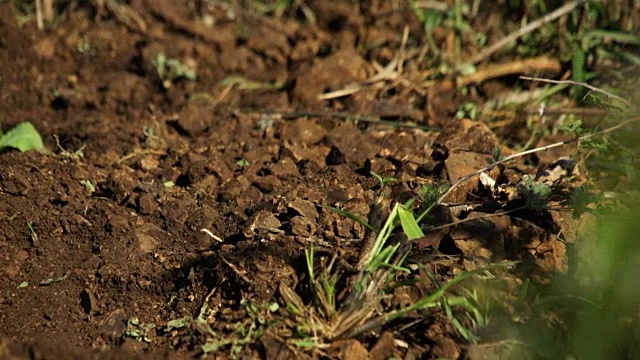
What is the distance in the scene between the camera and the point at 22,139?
3.21 m

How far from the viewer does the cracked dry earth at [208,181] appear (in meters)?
2.40

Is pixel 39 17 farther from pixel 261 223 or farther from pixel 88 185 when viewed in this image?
pixel 261 223

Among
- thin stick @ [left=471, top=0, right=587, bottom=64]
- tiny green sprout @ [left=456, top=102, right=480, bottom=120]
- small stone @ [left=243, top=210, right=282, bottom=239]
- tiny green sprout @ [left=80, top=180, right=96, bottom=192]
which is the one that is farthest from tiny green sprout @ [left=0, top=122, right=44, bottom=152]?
thin stick @ [left=471, top=0, right=587, bottom=64]

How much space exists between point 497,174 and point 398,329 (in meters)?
0.87

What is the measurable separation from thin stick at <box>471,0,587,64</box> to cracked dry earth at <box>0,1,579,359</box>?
31cm

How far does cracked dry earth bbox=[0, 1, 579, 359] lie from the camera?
94.6 inches

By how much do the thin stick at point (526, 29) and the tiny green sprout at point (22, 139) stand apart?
2.05 m

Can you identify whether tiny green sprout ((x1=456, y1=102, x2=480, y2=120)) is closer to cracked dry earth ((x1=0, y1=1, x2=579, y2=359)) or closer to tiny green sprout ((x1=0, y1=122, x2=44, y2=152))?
cracked dry earth ((x1=0, y1=1, x2=579, y2=359))

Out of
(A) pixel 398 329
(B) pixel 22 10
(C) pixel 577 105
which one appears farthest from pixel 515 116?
(B) pixel 22 10

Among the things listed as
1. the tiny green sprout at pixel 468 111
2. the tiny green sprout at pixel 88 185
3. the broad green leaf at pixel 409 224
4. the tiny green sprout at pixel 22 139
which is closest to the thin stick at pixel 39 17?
the tiny green sprout at pixel 22 139

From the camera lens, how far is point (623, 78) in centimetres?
373

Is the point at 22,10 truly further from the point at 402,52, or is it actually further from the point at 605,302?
the point at 605,302

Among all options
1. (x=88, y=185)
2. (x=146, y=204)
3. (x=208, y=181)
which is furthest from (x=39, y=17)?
(x=146, y=204)

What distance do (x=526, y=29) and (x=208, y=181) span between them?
1.83 m
